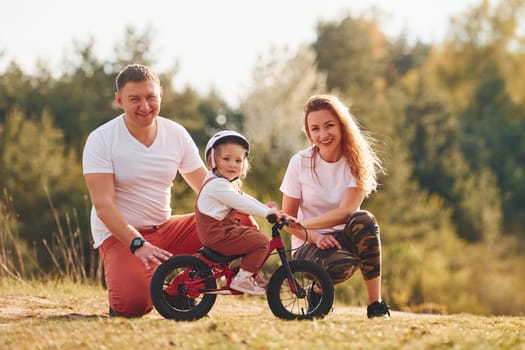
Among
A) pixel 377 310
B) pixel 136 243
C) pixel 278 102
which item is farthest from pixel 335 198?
pixel 278 102

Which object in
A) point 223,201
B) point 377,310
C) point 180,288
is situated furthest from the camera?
point 377,310

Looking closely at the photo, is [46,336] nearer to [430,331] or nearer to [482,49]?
[430,331]

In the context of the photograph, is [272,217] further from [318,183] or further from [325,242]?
[318,183]

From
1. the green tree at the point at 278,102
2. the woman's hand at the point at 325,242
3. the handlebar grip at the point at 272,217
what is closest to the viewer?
the handlebar grip at the point at 272,217

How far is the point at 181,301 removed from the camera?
602 cm

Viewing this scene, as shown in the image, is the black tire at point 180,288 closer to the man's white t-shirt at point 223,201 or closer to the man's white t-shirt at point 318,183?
the man's white t-shirt at point 223,201

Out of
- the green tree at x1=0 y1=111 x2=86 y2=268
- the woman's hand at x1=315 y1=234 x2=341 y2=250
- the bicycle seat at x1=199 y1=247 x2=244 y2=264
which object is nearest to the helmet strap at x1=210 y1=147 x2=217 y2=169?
the bicycle seat at x1=199 y1=247 x2=244 y2=264

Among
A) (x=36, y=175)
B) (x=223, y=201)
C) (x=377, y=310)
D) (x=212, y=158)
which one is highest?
(x=36, y=175)

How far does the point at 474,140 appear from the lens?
148 feet

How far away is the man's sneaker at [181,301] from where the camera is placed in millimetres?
5982

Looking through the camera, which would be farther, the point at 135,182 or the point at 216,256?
the point at 135,182

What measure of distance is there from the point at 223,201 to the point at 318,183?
1.20m

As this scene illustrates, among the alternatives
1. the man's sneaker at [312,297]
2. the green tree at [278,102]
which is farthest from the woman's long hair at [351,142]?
the green tree at [278,102]

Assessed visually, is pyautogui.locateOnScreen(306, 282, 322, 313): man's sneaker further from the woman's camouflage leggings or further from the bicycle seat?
the bicycle seat
